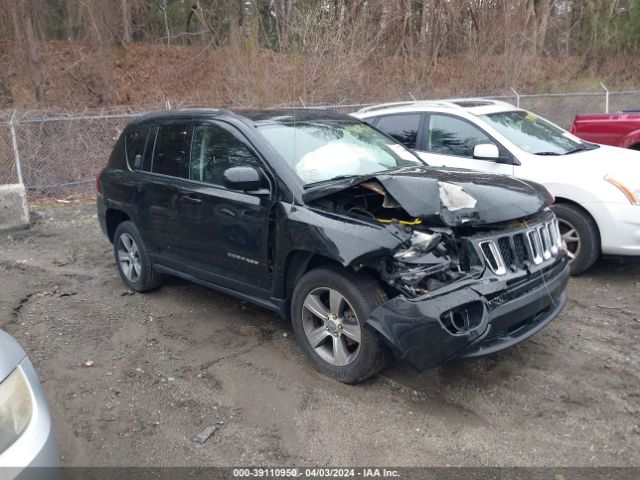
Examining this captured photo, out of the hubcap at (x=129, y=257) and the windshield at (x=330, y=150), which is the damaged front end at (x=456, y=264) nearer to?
the windshield at (x=330, y=150)

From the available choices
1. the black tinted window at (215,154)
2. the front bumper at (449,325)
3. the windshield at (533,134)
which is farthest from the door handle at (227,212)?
the windshield at (533,134)

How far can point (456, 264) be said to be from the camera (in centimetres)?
355

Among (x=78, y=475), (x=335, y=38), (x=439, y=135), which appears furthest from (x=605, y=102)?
(x=78, y=475)

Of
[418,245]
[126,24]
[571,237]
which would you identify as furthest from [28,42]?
[418,245]

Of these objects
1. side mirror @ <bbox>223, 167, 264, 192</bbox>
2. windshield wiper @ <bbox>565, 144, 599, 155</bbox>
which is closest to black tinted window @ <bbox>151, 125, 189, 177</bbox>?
side mirror @ <bbox>223, 167, 264, 192</bbox>

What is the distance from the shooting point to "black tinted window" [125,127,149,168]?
5577 millimetres

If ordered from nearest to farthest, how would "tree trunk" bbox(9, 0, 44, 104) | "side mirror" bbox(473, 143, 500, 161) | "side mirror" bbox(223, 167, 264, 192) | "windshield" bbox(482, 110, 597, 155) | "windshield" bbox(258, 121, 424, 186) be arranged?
"side mirror" bbox(223, 167, 264, 192) → "windshield" bbox(258, 121, 424, 186) → "side mirror" bbox(473, 143, 500, 161) → "windshield" bbox(482, 110, 597, 155) → "tree trunk" bbox(9, 0, 44, 104)

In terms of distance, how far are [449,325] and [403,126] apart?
4164 millimetres

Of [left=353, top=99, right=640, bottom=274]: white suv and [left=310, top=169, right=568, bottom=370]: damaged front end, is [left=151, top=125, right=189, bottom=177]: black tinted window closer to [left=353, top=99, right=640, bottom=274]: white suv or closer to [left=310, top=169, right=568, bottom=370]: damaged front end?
[left=310, top=169, right=568, bottom=370]: damaged front end

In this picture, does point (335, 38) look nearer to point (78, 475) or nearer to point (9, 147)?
point (9, 147)

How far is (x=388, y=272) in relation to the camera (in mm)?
3525

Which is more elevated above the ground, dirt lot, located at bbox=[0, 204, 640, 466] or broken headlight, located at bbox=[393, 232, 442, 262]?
broken headlight, located at bbox=[393, 232, 442, 262]

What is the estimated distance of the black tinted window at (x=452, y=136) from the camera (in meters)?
6.46

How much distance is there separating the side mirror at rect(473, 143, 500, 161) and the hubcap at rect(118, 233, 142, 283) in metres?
3.57
